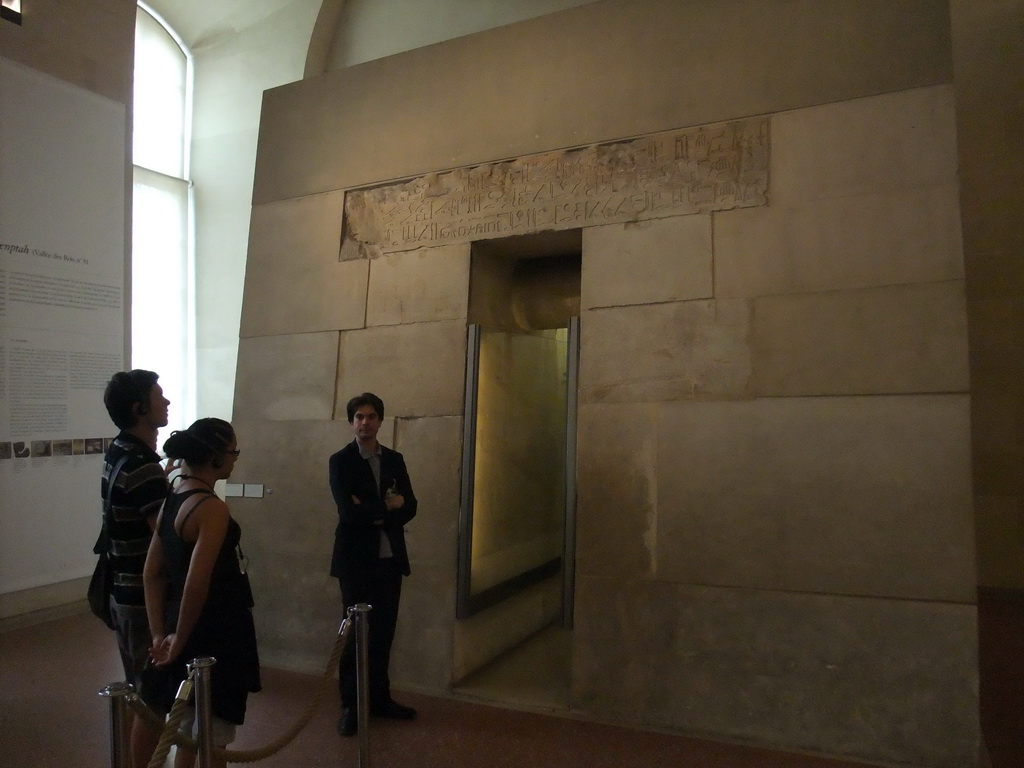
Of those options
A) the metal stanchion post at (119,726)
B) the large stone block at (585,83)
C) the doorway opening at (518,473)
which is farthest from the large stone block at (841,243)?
the metal stanchion post at (119,726)

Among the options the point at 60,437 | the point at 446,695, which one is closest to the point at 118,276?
the point at 60,437

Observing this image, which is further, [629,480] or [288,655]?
[288,655]

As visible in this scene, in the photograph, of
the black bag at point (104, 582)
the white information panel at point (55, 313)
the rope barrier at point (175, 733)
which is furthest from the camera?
the white information panel at point (55, 313)

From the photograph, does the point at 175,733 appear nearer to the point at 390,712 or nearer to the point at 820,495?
the point at 390,712

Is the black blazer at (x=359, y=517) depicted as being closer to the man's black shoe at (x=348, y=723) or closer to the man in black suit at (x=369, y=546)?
the man in black suit at (x=369, y=546)

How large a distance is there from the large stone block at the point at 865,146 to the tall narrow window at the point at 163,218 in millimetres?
7988

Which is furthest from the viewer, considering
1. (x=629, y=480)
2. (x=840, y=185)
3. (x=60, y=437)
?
(x=60, y=437)

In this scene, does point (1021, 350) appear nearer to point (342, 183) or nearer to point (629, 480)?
point (629, 480)

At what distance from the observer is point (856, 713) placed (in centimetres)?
385

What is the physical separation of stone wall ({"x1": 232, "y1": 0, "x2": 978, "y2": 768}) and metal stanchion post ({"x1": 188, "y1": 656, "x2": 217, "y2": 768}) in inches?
103

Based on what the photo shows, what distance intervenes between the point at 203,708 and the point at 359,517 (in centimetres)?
188

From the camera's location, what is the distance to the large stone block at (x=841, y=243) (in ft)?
12.9

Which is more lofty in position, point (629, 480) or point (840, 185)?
point (840, 185)

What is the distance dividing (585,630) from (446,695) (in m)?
1.16
